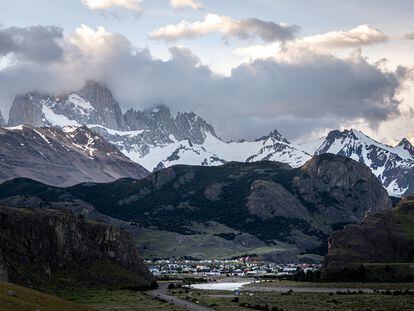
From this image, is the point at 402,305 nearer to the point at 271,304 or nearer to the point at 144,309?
the point at 271,304

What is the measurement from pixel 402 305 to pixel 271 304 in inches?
1370

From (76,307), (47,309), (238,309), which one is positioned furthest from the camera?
(238,309)

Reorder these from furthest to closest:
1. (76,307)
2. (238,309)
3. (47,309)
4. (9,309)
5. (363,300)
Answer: (363,300) < (238,309) < (76,307) < (47,309) < (9,309)

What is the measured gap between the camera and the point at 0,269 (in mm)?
179250

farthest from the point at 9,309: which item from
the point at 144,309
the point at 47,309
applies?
the point at 144,309

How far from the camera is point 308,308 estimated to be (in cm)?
17675

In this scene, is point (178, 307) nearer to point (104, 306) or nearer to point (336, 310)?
point (104, 306)

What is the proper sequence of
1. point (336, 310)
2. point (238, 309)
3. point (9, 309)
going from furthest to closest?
point (238, 309) < point (336, 310) < point (9, 309)

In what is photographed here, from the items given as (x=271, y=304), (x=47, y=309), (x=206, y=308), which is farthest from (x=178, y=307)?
(x=47, y=309)

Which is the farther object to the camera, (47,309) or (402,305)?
(402,305)

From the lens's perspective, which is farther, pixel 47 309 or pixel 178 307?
pixel 178 307

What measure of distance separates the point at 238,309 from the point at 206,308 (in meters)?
9.16

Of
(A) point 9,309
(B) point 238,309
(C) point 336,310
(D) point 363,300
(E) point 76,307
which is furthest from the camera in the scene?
(D) point 363,300

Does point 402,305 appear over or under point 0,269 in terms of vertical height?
under
